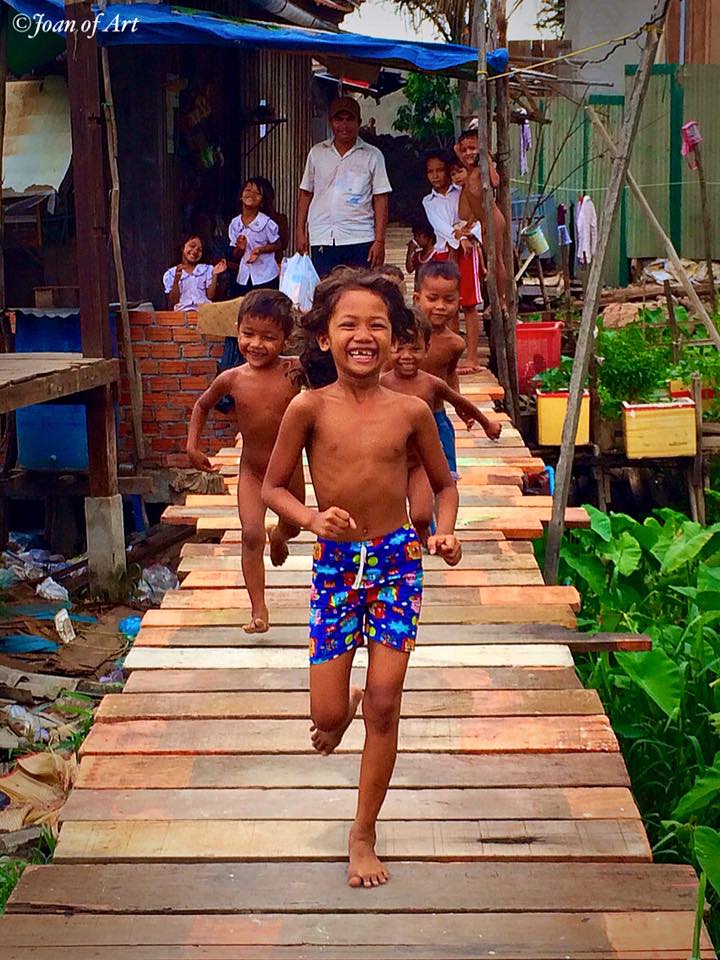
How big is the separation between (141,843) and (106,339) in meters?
5.65

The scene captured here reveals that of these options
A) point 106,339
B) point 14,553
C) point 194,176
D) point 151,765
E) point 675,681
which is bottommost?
point 14,553

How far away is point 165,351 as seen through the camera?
9.39 meters

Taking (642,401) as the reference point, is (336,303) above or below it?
above

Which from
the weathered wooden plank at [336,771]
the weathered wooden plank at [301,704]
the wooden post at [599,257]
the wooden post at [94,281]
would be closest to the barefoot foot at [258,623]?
the weathered wooden plank at [301,704]

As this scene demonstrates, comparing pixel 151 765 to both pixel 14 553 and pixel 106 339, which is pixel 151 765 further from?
pixel 14 553

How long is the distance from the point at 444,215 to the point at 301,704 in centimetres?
594

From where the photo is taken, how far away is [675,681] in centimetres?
514

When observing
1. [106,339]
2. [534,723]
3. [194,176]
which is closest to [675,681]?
[534,723]

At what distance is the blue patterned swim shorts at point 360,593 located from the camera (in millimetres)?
3172

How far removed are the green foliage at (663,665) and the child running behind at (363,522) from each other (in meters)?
0.89

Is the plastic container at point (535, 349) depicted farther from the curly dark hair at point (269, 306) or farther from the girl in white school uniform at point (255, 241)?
the curly dark hair at point (269, 306)

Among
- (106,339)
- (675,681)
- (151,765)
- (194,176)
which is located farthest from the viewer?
(194,176)

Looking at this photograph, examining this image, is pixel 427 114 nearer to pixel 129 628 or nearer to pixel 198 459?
pixel 129 628

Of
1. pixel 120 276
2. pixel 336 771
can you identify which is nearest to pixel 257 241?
pixel 120 276
